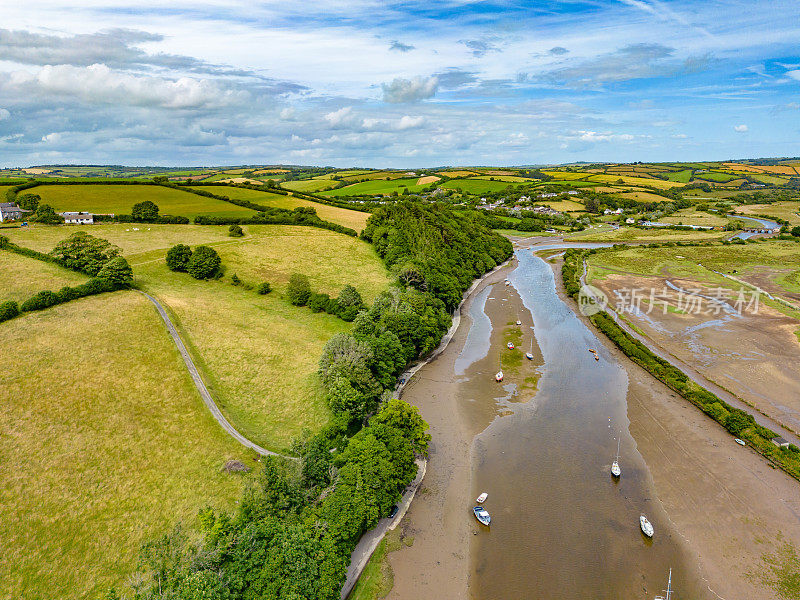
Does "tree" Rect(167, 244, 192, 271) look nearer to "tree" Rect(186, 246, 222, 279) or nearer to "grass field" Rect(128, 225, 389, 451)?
"tree" Rect(186, 246, 222, 279)

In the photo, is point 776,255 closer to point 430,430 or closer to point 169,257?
point 430,430

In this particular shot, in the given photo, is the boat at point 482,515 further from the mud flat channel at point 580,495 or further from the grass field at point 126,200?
the grass field at point 126,200

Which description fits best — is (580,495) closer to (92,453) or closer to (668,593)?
(668,593)

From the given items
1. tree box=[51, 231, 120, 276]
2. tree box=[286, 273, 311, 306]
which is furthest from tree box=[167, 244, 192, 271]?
tree box=[286, 273, 311, 306]

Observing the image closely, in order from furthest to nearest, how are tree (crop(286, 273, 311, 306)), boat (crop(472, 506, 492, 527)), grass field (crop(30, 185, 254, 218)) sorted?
grass field (crop(30, 185, 254, 218))
tree (crop(286, 273, 311, 306))
boat (crop(472, 506, 492, 527))

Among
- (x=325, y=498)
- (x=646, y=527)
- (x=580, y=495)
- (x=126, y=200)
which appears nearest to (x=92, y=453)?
(x=325, y=498)

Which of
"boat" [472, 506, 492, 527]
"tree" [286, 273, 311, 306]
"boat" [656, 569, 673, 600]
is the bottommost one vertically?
"boat" [656, 569, 673, 600]
